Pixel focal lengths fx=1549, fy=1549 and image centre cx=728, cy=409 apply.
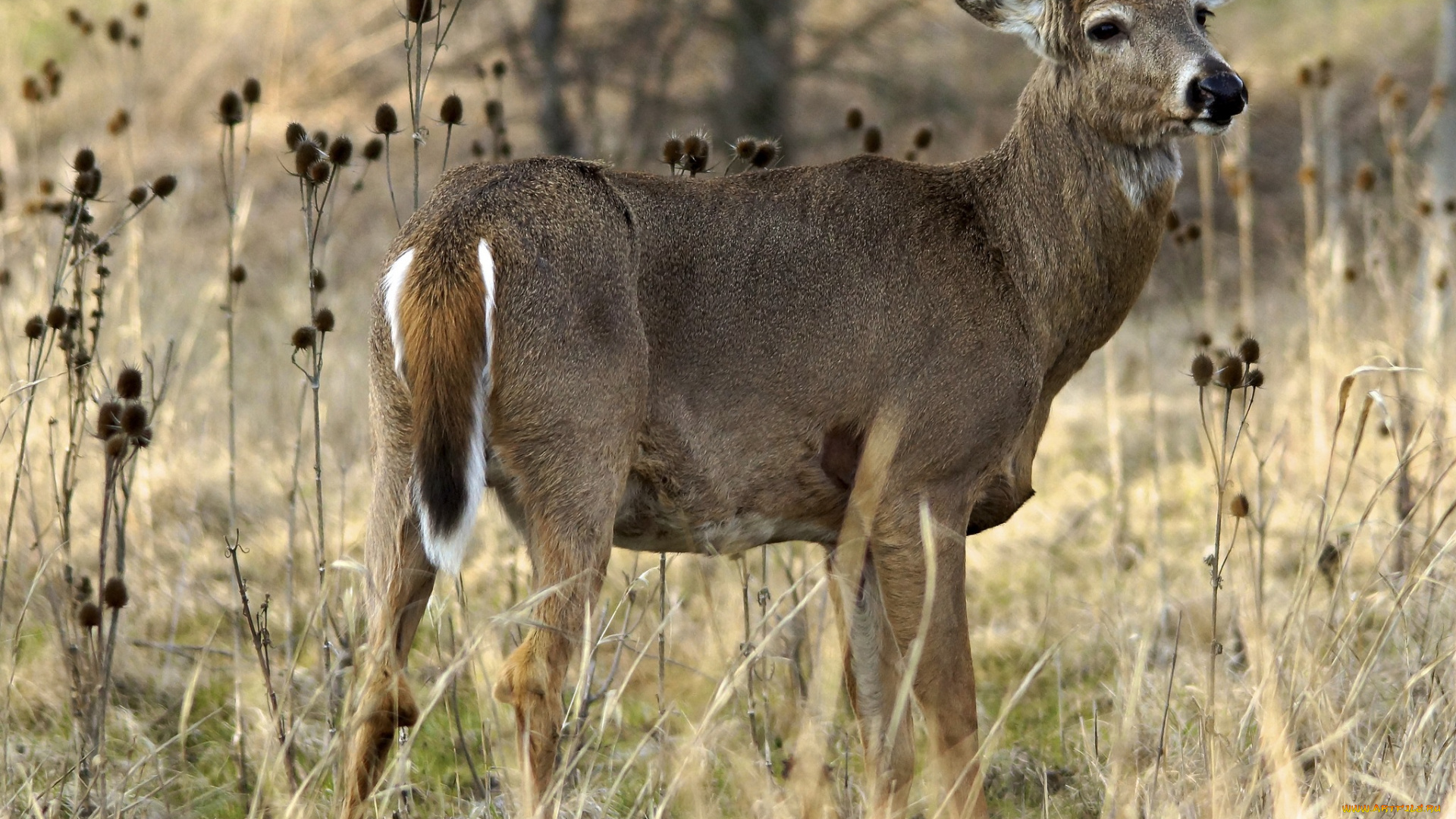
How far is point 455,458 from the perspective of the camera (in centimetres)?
293

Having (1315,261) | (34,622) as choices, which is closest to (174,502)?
(34,622)

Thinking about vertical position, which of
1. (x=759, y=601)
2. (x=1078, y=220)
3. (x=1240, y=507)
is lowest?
(x=759, y=601)

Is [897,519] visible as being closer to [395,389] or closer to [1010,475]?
[1010,475]

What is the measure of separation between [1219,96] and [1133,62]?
30cm

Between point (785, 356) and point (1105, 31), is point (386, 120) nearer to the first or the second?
point (785, 356)

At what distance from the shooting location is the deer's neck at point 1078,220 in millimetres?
4012

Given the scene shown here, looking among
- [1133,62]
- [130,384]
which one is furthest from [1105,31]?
[130,384]

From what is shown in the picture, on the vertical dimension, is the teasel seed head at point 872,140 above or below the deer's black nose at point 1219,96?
above

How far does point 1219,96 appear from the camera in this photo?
371 cm

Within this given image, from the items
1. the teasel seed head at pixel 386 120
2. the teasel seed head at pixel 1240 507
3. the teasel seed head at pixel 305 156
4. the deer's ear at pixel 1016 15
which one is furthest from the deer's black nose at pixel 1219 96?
the teasel seed head at pixel 305 156

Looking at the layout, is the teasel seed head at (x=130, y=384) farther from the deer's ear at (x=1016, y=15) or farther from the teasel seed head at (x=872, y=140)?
the teasel seed head at (x=872, y=140)

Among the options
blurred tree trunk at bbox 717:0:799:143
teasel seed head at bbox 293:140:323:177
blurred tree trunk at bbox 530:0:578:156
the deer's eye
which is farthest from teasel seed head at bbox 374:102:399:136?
blurred tree trunk at bbox 717:0:799:143

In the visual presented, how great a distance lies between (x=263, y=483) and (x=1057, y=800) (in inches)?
158

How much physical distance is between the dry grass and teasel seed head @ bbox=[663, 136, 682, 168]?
1.12 metres
